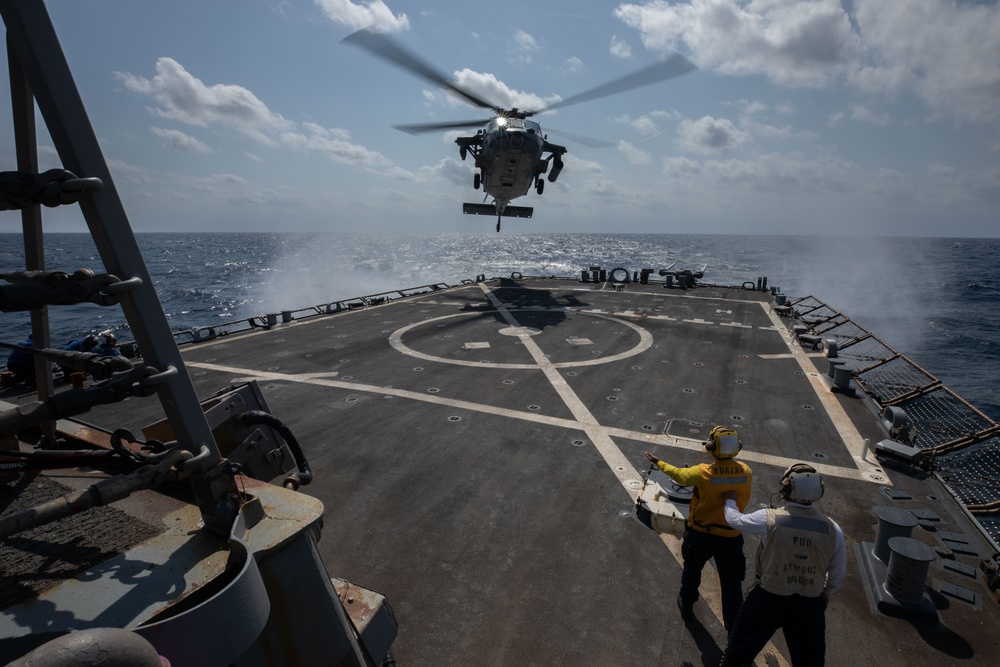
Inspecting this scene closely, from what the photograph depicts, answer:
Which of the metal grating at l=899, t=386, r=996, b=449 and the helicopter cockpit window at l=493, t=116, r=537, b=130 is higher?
the helicopter cockpit window at l=493, t=116, r=537, b=130

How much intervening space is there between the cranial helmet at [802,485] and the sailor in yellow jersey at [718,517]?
26.6 inches

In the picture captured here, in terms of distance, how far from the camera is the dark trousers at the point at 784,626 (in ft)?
13.5

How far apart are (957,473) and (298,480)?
21.5 m

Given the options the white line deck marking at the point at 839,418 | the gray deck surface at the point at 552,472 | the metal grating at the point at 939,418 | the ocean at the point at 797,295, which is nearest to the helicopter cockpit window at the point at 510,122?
the gray deck surface at the point at 552,472

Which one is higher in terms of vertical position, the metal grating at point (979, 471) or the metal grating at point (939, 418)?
the metal grating at point (939, 418)

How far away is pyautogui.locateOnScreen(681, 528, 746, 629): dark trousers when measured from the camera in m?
5.02

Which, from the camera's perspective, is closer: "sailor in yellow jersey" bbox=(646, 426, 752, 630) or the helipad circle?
"sailor in yellow jersey" bbox=(646, 426, 752, 630)

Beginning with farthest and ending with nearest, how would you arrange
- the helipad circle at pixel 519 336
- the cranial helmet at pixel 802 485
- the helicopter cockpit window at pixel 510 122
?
the helicopter cockpit window at pixel 510 122 < the helipad circle at pixel 519 336 < the cranial helmet at pixel 802 485

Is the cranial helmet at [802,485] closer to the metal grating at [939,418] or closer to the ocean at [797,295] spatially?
the metal grating at [939,418]

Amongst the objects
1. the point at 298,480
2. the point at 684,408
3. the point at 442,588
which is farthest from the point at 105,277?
the point at 684,408

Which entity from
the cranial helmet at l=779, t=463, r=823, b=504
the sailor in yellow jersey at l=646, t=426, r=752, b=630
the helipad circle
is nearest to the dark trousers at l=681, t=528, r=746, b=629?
the sailor in yellow jersey at l=646, t=426, r=752, b=630

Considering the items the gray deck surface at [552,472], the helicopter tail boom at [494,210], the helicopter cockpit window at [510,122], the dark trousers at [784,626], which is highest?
the helicopter cockpit window at [510,122]

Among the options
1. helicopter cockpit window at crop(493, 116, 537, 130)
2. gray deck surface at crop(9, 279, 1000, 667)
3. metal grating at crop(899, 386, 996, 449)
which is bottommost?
metal grating at crop(899, 386, 996, 449)

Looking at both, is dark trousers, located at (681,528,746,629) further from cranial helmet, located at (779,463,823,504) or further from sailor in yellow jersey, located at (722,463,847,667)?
cranial helmet, located at (779,463,823,504)
